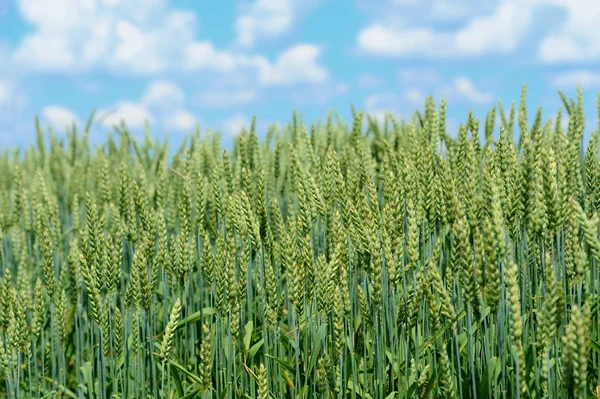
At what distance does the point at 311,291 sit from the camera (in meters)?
1.65

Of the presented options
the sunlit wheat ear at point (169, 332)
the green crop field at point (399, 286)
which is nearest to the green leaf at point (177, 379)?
the green crop field at point (399, 286)

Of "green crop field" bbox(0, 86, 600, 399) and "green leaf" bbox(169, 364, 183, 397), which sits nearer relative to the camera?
"green crop field" bbox(0, 86, 600, 399)

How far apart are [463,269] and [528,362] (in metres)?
0.46

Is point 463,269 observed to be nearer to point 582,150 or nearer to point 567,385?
point 567,385

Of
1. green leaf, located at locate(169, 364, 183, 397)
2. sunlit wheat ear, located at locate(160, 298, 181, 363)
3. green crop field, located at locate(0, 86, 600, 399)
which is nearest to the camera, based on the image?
green crop field, located at locate(0, 86, 600, 399)

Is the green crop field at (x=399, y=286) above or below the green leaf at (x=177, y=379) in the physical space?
above

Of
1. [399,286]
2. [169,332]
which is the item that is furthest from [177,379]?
[399,286]

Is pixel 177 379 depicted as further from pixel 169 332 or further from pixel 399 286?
→ pixel 399 286

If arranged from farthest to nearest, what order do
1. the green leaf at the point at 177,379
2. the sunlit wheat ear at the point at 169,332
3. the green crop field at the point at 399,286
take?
the green leaf at the point at 177,379 → the sunlit wheat ear at the point at 169,332 → the green crop field at the point at 399,286

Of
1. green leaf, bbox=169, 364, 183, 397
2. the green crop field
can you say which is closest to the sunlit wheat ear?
the green crop field

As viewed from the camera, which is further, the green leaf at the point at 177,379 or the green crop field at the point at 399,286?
the green leaf at the point at 177,379

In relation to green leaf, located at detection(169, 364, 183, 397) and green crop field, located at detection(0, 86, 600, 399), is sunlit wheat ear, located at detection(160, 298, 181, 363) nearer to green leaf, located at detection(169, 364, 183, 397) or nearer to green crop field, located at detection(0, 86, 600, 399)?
green crop field, located at detection(0, 86, 600, 399)

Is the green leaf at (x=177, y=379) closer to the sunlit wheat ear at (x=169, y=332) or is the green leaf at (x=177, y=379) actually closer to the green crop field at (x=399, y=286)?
the green crop field at (x=399, y=286)

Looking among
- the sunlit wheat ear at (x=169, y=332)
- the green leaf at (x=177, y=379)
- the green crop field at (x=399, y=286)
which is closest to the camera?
the green crop field at (x=399, y=286)
